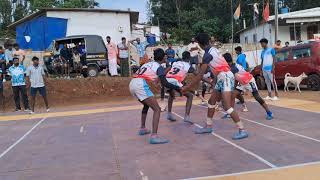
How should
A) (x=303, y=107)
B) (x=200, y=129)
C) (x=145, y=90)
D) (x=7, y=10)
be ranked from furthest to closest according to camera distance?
(x=7, y=10) → (x=303, y=107) → (x=200, y=129) → (x=145, y=90)

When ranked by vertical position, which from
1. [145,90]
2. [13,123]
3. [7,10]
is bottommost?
[13,123]

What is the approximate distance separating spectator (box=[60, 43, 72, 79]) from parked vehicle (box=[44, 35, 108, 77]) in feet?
1.01

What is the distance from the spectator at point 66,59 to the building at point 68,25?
6706 mm

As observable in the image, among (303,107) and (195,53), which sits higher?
(195,53)

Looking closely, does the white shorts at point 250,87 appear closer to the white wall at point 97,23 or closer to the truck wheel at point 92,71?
the truck wheel at point 92,71

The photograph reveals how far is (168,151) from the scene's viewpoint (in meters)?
8.82

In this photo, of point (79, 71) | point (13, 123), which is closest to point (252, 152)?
point (13, 123)

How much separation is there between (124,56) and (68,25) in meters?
8.14

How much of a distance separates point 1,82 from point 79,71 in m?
3.85

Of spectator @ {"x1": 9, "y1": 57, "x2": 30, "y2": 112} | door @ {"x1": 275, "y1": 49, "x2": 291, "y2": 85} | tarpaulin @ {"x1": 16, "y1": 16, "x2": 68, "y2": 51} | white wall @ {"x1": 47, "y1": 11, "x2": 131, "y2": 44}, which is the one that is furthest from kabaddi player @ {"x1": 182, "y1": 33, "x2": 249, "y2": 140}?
white wall @ {"x1": 47, "y1": 11, "x2": 131, "y2": 44}

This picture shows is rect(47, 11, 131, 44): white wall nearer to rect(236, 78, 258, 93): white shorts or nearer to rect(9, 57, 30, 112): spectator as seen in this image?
rect(9, 57, 30, 112): spectator

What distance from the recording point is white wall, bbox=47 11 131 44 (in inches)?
1158

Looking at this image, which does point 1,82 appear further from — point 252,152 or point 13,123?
point 252,152

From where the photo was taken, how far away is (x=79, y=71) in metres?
22.0
